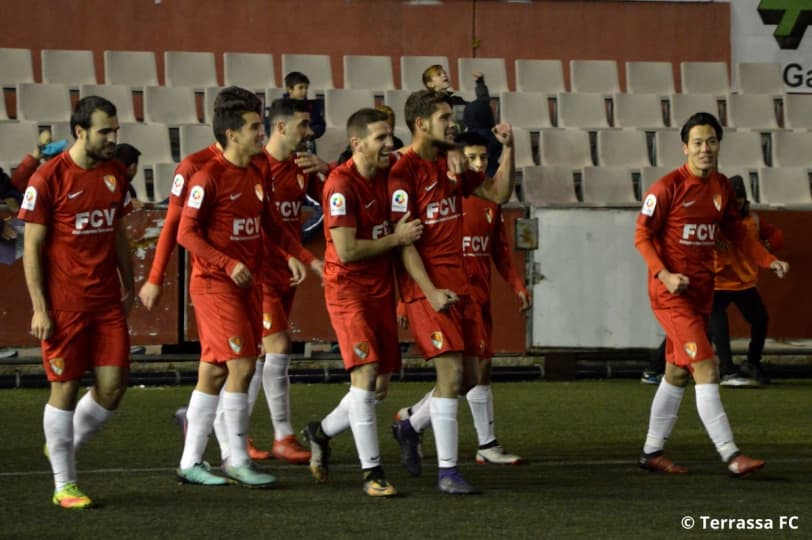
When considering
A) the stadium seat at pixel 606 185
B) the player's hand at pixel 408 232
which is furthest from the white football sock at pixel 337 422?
the stadium seat at pixel 606 185

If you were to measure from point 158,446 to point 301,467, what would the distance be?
1206 mm

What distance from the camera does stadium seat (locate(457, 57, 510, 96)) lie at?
1772cm

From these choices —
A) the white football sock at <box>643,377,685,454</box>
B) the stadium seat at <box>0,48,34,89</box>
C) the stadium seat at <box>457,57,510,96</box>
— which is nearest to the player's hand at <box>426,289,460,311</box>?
the white football sock at <box>643,377,685,454</box>

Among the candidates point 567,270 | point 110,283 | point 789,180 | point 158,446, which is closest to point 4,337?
point 158,446

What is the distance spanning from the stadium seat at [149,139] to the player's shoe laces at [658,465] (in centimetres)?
900

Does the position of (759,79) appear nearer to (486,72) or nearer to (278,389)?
(486,72)

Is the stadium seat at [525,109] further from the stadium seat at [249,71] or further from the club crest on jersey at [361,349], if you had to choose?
the club crest on jersey at [361,349]

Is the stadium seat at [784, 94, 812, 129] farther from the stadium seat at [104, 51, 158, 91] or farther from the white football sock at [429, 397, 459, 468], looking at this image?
the white football sock at [429, 397, 459, 468]

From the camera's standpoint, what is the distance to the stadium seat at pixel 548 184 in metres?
16.0

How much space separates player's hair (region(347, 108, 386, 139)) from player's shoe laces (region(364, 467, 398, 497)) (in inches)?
67.1

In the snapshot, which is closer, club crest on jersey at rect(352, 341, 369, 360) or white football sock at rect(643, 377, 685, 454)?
club crest on jersey at rect(352, 341, 369, 360)

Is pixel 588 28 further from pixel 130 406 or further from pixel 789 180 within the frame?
pixel 130 406

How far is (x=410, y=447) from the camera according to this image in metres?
7.95

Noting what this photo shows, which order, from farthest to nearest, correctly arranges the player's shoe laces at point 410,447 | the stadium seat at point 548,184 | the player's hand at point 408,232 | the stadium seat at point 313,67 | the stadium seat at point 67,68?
the stadium seat at point 313,67, the stadium seat at point 67,68, the stadium seat at point 548,184, the player's shoe laces at point 410,447, the player's hand at point 408,232
